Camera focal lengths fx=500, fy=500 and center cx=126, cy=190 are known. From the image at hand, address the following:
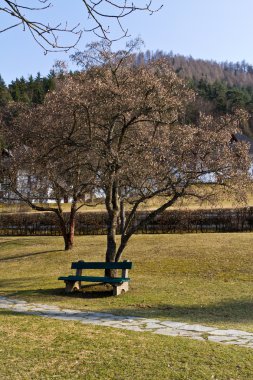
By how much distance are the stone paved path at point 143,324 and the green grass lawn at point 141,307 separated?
466 mm

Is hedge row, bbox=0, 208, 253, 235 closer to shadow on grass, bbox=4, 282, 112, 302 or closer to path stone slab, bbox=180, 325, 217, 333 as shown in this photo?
shadow on grass, bbox=4, 282, 112, 302

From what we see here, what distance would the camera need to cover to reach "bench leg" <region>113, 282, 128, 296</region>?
12.7 m

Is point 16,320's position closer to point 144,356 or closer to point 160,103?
point 144,356

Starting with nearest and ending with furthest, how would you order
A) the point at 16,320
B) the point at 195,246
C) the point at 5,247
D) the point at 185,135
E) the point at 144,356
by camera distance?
the point at 144,356
the point at 16,320
the point at 185,135
the point at 195,246
the point at 5,247

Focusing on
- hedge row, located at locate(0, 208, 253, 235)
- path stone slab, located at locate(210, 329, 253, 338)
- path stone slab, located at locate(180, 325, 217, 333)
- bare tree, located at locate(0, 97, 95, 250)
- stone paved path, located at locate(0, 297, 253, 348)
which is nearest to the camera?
stone paved path, located at locate(0, 297, 253, 348)

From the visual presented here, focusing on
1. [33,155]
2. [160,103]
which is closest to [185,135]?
[160,103]

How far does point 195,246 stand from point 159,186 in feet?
22.1

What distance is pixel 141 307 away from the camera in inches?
424

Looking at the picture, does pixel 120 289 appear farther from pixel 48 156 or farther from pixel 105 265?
pixel 48 156

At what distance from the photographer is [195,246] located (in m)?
19.9

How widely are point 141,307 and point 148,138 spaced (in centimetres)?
528

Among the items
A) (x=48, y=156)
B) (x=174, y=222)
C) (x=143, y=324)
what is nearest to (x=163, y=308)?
(x=143, y=324)

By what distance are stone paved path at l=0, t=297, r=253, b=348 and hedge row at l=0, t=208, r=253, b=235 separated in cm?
1592

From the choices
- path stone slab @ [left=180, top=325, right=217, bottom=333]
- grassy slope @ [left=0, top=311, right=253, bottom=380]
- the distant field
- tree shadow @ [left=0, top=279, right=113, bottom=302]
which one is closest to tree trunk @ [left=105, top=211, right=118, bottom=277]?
tree shadow @ [left=0, top=279, right=113, bottom=302]
